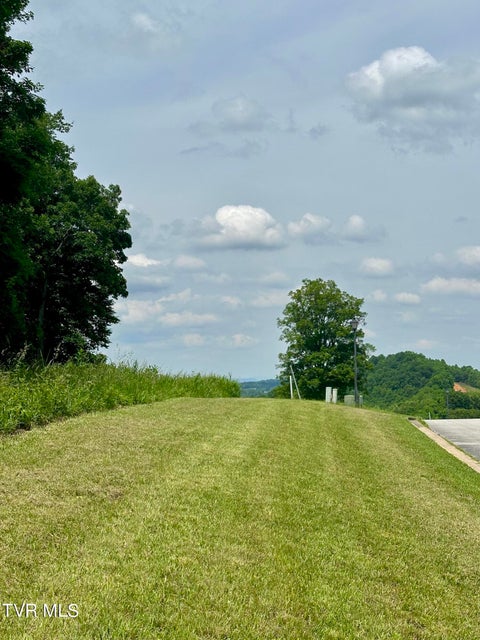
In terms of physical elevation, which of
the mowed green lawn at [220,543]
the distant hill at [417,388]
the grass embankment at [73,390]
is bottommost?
the mowed green lawn at [220,543]

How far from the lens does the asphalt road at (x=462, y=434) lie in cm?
1495

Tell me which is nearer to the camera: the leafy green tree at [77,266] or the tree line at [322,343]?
the leafy green tree at [77,266]

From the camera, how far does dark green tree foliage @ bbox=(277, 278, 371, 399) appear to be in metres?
57.5

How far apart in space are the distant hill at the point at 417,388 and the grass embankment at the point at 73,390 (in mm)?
93890

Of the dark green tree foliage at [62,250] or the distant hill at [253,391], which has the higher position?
the dark green tree foliage at [62,250]

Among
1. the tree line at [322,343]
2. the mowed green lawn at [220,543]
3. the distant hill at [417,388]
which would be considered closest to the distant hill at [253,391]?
the tree line at [322,343]

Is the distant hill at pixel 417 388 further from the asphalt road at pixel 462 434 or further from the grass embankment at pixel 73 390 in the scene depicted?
the grass embankment at pixel 73 390

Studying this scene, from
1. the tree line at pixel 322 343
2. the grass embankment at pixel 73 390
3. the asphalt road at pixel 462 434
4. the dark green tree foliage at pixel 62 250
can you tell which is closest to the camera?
the grass embankment at pixel 73 390

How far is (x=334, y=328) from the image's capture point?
5966 cm

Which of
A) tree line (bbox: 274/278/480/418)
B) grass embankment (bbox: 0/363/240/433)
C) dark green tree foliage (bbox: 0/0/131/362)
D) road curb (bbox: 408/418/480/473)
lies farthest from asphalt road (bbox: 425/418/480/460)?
tree line (bbox: 274/278/480/418)

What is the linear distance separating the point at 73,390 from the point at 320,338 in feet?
167

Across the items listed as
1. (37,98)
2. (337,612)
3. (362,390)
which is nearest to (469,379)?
(362,390)

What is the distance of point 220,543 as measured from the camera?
498 cm

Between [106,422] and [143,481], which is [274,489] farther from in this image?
[106,422]
